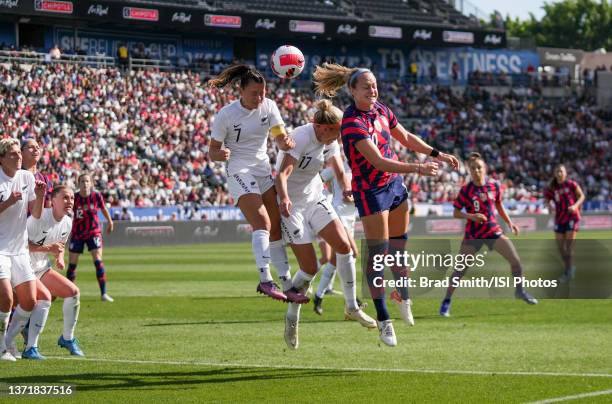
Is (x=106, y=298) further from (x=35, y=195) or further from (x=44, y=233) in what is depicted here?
(x=35, y=195)

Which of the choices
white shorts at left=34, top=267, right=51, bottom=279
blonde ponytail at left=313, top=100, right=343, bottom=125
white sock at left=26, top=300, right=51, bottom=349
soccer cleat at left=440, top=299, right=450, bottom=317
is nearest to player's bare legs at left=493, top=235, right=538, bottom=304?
soccer cleat at left=440, top=299, right=450, bottom=317

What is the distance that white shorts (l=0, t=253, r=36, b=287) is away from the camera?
11000 mm

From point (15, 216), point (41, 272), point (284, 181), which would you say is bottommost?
point (41, 272)

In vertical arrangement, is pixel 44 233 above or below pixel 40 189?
below

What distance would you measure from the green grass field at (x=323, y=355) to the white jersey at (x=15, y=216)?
1.23 m

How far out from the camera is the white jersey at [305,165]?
12.0 metres

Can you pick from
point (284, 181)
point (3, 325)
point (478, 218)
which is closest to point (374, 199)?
point (284, 181)

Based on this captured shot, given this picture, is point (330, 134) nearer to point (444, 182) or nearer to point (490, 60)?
point (444, 182)

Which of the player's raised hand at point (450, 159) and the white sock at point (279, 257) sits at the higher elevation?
the player's raised hand at point (450, 159)

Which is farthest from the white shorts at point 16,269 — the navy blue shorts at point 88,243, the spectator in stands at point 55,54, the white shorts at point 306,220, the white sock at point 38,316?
the spectator in stands at point 55,54

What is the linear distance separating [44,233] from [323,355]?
3.37m

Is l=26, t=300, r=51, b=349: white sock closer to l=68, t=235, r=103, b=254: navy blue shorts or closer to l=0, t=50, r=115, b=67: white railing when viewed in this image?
l=68, t=235, r=103, b=254: navy blue shorts

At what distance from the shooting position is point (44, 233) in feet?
40.4

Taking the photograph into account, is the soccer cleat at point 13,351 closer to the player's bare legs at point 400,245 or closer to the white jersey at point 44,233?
the white jersey at point 44,233
